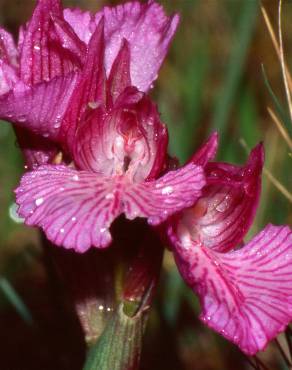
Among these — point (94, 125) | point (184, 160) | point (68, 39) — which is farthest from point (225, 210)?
point (184, 160)

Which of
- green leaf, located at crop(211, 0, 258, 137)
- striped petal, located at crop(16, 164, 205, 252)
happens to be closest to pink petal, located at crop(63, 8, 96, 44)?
striped petal, located at crop(16, 164, 205, 252)

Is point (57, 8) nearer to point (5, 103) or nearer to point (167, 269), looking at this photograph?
point (5, 103)

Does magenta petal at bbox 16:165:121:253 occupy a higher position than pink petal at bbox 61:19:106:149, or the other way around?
pink petal at bbox 61:19:106:149

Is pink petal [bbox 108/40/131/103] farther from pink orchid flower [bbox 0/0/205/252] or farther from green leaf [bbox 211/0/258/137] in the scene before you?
green leaf [bbox 211/0/258/137]

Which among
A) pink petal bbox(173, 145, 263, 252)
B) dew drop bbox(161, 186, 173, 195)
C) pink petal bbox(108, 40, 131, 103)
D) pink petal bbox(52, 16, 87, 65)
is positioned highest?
pink petal bbox(52, 16, 87, 65)

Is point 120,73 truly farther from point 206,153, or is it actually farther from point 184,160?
point 184,160

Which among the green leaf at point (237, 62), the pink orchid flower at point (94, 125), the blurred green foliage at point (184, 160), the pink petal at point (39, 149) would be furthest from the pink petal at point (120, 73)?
the green leaf at point (237, 62)

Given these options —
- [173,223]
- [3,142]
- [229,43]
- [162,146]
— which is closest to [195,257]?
[173,223]
